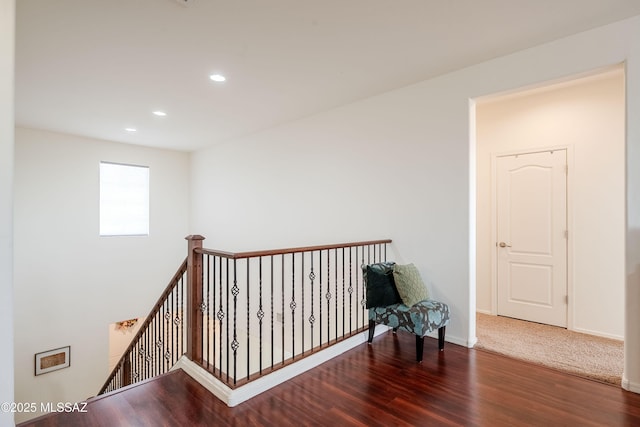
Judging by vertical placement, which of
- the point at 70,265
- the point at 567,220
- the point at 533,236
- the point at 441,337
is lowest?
the point at 441,337

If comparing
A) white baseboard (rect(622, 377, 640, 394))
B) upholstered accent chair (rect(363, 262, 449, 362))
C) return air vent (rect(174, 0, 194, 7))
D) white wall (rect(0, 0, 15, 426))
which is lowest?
white baseboard (rect(622, 377, 640, 394))

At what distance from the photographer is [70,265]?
5.48m

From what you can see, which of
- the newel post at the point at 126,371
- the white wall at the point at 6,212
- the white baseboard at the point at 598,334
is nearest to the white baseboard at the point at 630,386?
the white baseboard at the point at 598,334

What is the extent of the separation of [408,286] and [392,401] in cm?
103

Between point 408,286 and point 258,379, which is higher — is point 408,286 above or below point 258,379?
above

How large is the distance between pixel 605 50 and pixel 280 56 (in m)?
2.61

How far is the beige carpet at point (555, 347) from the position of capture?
266cm

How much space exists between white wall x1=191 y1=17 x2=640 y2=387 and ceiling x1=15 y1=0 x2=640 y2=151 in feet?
0.57

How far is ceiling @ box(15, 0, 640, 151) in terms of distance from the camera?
2211 millimetres

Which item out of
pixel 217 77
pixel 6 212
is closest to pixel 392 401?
pixel 6 212

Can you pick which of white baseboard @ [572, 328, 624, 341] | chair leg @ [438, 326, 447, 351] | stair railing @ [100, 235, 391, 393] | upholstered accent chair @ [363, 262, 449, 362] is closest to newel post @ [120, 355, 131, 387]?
stair railing @ [100, 235, 391, 393]

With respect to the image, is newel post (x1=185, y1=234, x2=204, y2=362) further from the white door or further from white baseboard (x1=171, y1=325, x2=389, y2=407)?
the white door

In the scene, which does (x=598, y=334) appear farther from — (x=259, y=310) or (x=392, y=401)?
(x=259, y=310)

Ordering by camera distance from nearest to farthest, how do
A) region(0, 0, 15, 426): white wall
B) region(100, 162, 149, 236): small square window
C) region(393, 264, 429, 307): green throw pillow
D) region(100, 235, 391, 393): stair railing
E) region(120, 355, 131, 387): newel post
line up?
1. region(0, 0, 15, 426): white wall
2. region(100, 235, 391, 393): stair railing
3. region(393, 264, 429, 307): green throw pillow
4. region(120, 355, 131, 387): newel post
5. region(100, 162, 149, 236): small square window
